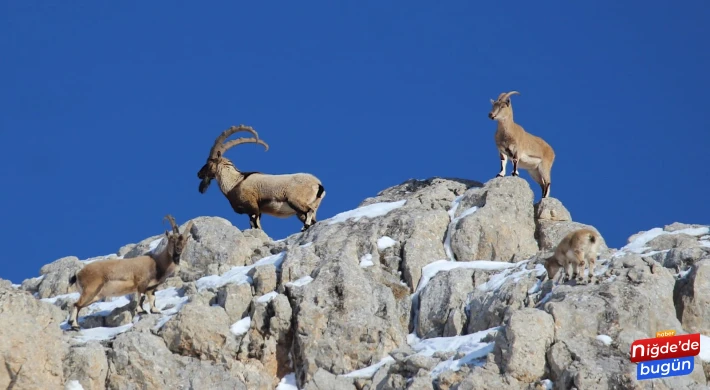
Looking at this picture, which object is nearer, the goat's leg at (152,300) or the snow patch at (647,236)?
the goat's leg at (152,300)

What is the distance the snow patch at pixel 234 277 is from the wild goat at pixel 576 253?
606 centimetres

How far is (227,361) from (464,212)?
7.42 m

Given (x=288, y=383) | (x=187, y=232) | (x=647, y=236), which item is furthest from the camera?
(x=647, y=236)

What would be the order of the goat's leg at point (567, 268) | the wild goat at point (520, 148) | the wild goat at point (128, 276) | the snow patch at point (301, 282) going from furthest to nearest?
the wild goat at point (520, 148), the wild goat at point (128, 276), the snow patch at point (301, 282), the goat's leg at point (567, 268)

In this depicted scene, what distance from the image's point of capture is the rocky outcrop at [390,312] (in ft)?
65.3

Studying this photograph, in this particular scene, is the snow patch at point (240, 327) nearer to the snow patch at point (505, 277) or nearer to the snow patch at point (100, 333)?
the snow patch at point (100, 333)

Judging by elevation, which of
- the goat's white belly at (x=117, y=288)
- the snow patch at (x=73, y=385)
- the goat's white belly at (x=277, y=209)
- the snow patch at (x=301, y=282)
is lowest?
the snow patch at (x=73, y=385)

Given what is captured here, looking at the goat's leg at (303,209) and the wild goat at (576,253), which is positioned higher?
the goat's leg at (303,209)

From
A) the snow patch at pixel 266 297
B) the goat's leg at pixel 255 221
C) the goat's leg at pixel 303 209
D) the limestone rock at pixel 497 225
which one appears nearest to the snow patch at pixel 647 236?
the limestone rock at pixel 497 225

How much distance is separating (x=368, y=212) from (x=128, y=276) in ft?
20.8

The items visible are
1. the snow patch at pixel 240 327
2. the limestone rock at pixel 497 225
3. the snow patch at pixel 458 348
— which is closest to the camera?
the snow patch at pixel 458 348

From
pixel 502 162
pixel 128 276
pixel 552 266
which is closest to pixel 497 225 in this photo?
pixel 552 266

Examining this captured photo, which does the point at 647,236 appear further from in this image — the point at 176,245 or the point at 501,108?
the point at 176,245

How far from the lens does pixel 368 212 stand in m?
27.3
